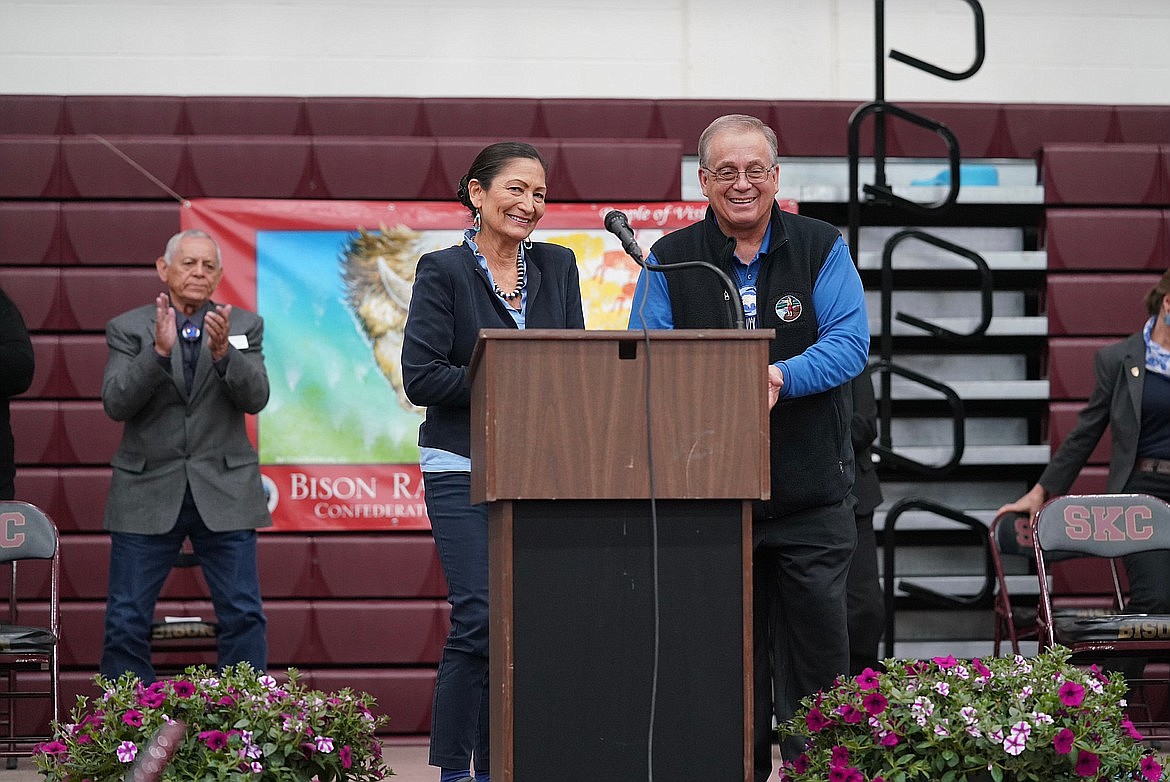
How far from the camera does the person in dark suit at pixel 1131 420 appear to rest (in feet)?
15.9

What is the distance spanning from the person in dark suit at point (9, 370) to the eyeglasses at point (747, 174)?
2.81m

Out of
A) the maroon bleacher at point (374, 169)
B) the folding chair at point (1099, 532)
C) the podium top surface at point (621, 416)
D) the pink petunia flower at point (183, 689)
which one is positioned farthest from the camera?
the maroon bleacher at point (374, 169)

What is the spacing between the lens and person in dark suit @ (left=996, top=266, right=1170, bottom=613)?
4832mm

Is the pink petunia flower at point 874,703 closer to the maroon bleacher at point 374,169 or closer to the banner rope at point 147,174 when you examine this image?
the maroon bleacher at point 374,169

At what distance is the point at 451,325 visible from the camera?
10.1 feet

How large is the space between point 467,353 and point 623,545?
2.93ft

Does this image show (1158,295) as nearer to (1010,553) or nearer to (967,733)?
(1010,553)

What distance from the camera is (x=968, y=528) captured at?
5.51 metres

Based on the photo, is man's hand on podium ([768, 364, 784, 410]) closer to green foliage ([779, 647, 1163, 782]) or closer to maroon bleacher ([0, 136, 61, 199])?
green foliage ([779, 647, 1163, 782])

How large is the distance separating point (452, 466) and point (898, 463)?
8.55 ft

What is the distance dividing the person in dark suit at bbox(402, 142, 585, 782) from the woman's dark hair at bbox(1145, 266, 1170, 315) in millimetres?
2541

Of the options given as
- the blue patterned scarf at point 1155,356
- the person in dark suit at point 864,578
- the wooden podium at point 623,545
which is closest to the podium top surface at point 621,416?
the wooden podium at point 623,545

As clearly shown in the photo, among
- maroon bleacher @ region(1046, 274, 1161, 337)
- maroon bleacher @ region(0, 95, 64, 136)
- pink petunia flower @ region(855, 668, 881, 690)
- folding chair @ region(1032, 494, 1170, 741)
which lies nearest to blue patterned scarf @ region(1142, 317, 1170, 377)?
folding chair @ region(1032, 494, 1170, 741)

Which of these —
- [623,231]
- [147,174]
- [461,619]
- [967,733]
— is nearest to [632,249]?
[623,231]
